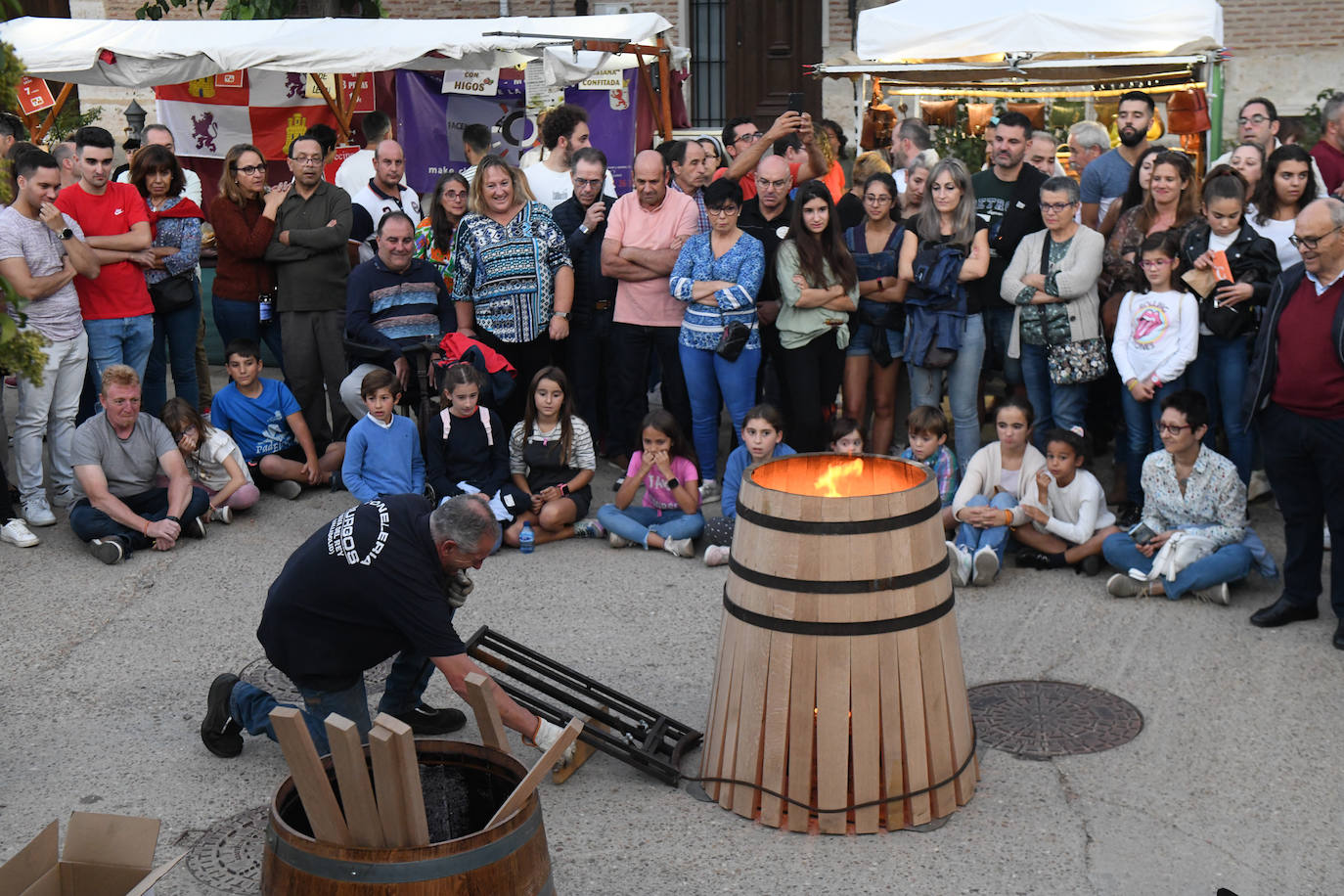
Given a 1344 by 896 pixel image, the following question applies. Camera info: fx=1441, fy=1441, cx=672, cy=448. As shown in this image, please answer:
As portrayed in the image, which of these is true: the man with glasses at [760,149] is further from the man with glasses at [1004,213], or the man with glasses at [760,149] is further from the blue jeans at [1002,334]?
the blue jeans at [1002,334]

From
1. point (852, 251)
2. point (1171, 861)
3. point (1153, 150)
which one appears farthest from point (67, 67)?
point (1171, 861)

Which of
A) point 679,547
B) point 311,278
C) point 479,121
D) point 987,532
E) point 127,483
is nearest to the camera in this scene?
point 987,532

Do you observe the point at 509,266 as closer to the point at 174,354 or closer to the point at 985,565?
the point at 174,354

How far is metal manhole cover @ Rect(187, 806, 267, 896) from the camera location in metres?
4.46

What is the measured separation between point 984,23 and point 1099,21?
82cm

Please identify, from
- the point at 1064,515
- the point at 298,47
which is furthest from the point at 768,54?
the point at 1064,515

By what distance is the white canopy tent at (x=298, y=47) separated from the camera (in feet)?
35.6

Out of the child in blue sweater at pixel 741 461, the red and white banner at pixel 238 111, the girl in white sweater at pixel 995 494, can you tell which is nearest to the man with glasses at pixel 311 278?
the child in blue sweater at pixel 741 461

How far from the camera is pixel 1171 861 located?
4.43 metres

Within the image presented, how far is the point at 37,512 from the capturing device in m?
7.90

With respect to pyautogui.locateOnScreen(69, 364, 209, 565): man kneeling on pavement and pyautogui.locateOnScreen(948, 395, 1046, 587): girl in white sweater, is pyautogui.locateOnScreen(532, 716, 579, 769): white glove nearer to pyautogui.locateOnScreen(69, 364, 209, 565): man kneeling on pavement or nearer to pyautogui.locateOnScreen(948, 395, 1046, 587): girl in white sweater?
pyautogui.locateOnScreen(948, 395, 1046, 587): girl in white sweater

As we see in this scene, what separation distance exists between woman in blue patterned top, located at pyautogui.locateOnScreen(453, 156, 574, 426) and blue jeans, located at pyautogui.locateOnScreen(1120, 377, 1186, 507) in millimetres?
3202

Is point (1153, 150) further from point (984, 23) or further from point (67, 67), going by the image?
point (67, 67)

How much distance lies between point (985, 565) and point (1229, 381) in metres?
1.69
